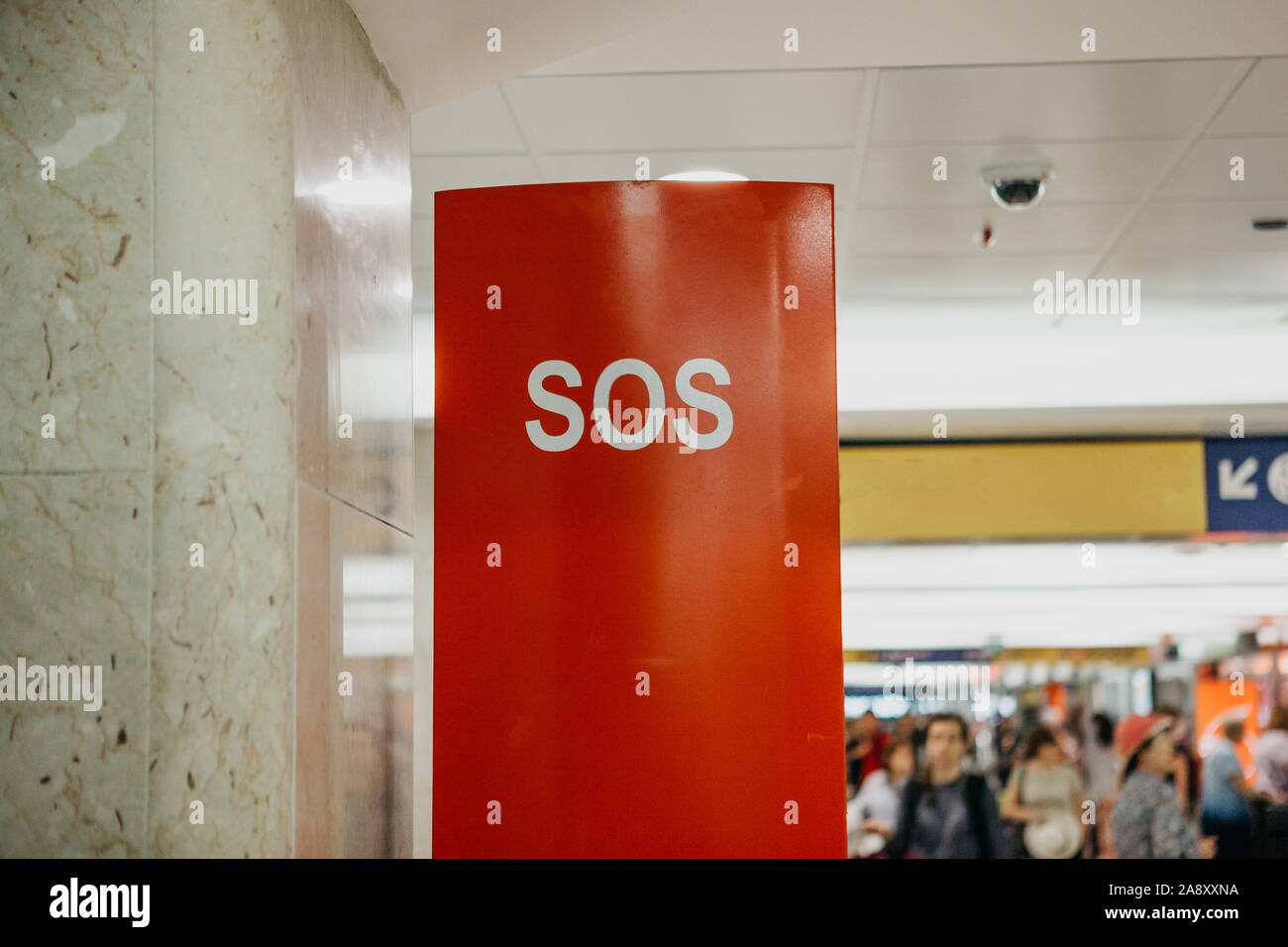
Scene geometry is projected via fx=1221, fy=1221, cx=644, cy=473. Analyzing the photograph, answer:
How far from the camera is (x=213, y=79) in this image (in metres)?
1.53

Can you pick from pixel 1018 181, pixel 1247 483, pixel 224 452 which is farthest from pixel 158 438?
pixel 1247 483

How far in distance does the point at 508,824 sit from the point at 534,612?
0.98 feet

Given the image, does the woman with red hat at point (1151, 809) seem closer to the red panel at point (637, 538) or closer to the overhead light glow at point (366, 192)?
the red panel at point (637, 538)

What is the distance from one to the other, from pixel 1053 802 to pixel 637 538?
5080 millimetres

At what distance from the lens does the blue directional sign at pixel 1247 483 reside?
281 inches

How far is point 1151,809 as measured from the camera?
534 centimetres

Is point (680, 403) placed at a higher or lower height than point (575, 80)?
lower

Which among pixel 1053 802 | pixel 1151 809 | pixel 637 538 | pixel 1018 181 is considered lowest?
pixel 1053 802

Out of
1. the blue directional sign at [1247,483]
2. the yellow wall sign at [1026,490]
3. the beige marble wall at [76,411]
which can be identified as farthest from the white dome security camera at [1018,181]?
the blue directional sign at [1247,483]

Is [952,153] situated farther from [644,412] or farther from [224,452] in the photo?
[224,452]

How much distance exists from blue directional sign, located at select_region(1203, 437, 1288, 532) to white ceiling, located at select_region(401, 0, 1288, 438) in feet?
4.87

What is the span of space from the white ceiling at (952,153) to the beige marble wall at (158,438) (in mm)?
1584
